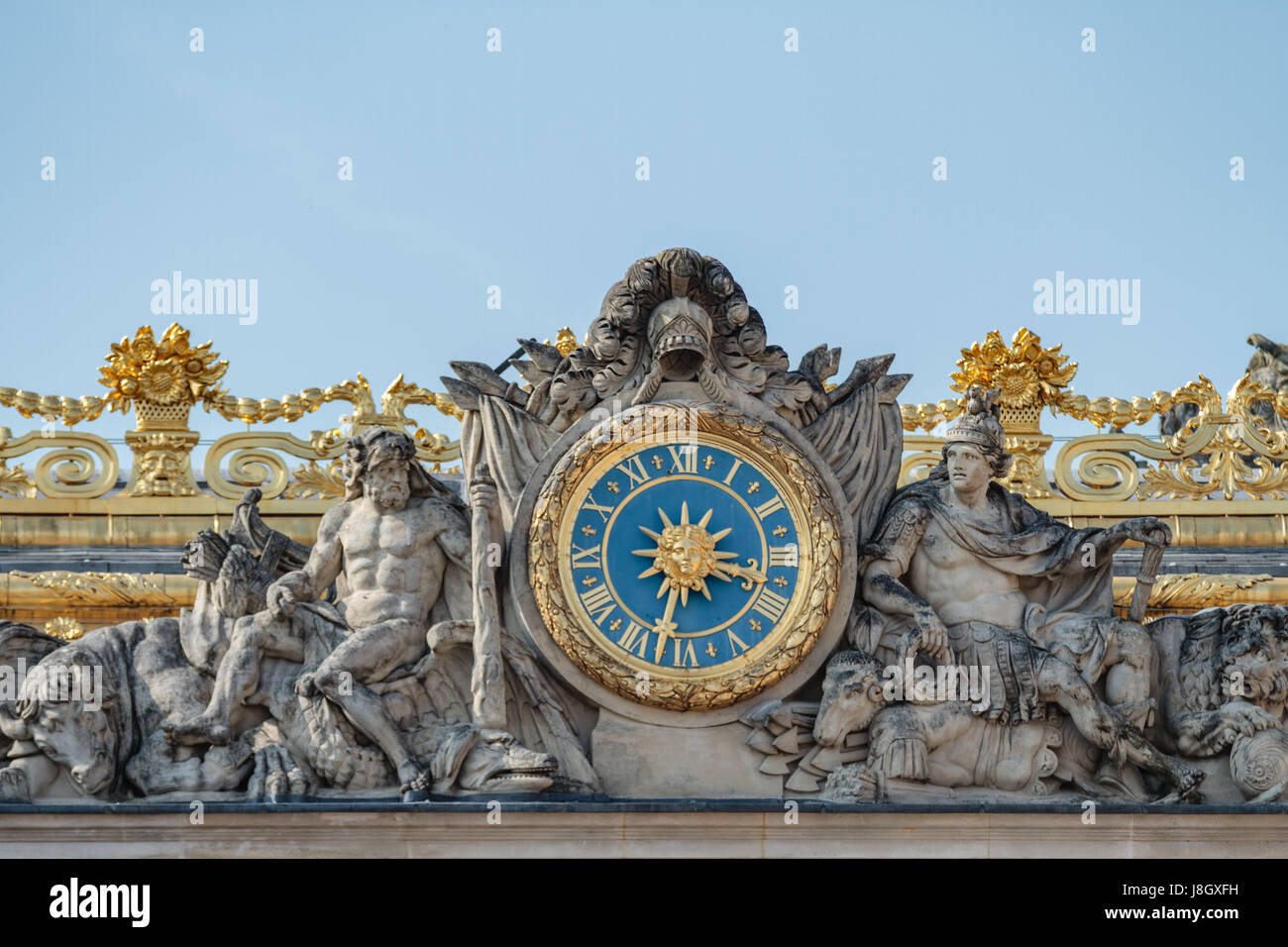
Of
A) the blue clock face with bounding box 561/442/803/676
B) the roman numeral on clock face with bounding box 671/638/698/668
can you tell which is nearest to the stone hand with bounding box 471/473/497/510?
the blue clock face with bounding box 561/442/803/676

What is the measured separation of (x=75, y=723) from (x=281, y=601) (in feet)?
4.85

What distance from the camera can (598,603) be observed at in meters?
16.6

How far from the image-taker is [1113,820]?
16250mm

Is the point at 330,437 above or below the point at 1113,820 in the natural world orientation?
above

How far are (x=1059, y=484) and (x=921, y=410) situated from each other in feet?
3.95

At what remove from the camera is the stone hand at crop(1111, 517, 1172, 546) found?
1684cm

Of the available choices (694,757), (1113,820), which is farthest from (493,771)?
(1113,820)

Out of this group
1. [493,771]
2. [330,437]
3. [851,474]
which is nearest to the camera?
[493,771]

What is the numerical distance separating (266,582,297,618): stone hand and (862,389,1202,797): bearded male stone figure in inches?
145

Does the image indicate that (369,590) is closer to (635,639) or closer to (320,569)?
(320,569)

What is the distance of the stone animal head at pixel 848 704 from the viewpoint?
16.3 metres

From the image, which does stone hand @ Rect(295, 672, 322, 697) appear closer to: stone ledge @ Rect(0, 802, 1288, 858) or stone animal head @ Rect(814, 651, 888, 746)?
stone ledge @ Rect(0, 802, 1288, 858)

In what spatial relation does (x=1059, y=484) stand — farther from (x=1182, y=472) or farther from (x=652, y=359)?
(x=652, y=359)

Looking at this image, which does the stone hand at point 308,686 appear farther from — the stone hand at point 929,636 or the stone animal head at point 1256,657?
the stone animal head at point 1256,657
